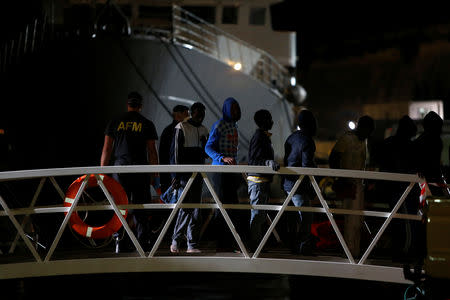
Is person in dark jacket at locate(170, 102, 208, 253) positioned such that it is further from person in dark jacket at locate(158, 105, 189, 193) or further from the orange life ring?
person in dark jacket at locate(158, 105, 189, 193)

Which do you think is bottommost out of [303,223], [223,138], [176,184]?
[303,223]

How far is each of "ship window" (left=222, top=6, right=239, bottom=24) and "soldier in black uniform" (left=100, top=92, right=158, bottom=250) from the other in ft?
53.2

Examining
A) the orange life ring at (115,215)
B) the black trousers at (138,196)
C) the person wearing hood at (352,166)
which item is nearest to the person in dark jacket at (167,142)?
the black trousers at (138,196)

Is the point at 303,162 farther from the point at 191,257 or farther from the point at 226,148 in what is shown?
the point at 191,257

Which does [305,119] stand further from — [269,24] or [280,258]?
[269,24]

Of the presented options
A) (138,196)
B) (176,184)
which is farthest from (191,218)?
(138,196)

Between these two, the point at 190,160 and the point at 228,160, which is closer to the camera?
the point at 228,160

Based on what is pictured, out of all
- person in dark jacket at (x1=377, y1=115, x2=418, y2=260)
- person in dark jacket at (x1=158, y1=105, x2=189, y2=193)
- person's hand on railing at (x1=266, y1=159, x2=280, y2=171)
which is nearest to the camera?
person's hand on railing at (x1=266, y1=159, x2=280, y2=171)

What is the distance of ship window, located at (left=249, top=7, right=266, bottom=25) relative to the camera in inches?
950

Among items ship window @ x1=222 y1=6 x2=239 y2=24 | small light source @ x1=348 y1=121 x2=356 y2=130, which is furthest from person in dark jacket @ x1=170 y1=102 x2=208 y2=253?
ship window @ x1=222 y1=6 x2=239 y2=24

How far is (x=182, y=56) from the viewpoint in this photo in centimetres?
1703

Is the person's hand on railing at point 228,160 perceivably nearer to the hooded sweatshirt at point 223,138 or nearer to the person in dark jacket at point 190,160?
the hooded sweatshirt at point 223,138

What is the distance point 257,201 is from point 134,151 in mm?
1530

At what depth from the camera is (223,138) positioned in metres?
7.46
